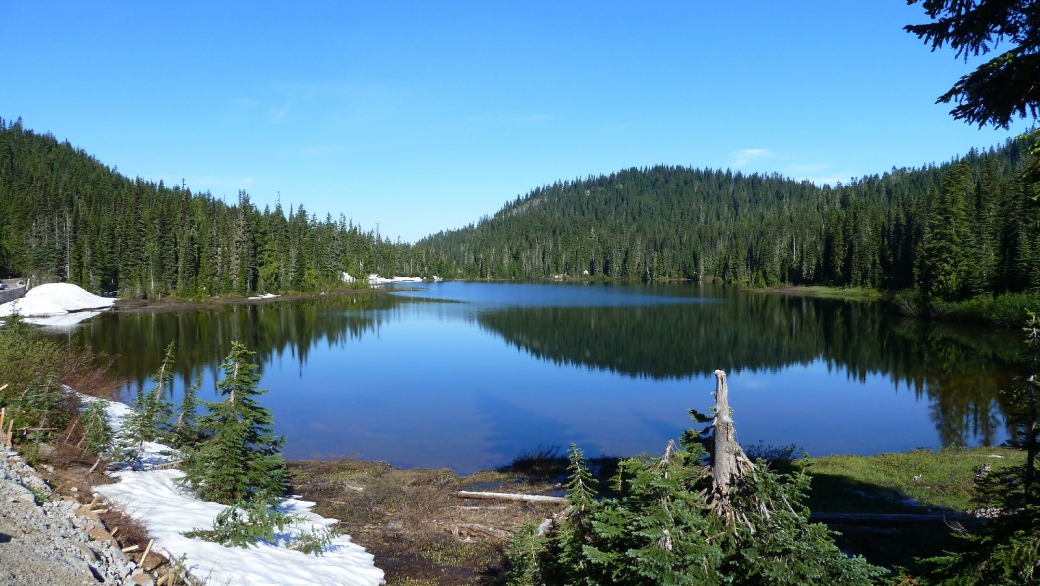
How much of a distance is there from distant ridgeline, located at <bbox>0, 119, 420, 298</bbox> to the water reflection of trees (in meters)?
12.9

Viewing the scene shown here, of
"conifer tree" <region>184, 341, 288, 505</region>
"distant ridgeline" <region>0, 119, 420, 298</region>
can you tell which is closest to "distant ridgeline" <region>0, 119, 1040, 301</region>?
"distant ridgeline" <region>0, 119, 420, 298</region>

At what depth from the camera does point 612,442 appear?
20266mm

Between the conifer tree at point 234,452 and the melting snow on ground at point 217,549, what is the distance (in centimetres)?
40

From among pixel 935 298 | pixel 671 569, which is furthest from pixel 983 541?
pixel 935 298

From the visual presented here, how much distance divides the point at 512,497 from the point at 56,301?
64.8 m

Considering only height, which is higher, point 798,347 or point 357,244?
point 357,244

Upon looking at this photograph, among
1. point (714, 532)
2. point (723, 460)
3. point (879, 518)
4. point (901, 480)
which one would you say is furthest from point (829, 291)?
point (714, 532)

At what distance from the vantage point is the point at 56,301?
59.2 metres

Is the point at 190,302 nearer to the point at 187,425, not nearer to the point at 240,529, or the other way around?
the point at 187,425

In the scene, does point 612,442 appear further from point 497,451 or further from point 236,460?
point 236,460

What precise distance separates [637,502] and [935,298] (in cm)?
6161

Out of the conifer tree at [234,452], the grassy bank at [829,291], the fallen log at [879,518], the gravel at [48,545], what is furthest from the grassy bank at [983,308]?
the gravel at [48,545]

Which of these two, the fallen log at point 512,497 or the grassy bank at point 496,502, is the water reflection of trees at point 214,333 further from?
the fallen log at point 512,497

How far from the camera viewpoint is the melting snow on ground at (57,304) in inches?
2087
